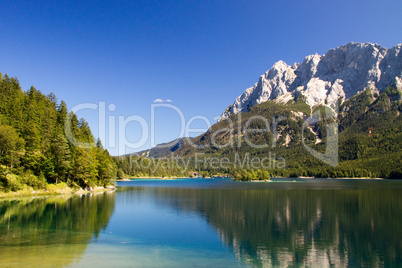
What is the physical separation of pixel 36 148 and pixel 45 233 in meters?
44.2

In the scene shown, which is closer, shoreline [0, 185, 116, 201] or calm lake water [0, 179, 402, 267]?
calm lake water [0, 179, 402, 267]

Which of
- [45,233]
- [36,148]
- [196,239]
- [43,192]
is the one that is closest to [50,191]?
[43,192]

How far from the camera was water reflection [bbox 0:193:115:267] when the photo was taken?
19.9 metres

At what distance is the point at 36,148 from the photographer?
65.8 m

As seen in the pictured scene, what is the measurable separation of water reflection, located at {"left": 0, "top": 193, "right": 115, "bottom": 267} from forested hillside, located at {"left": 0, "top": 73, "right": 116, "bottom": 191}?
44.7ft

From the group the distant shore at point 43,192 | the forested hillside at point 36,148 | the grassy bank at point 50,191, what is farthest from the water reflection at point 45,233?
the forested hillside at point 36,148

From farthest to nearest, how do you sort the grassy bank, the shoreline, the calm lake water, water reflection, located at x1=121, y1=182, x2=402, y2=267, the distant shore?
1. the grassy bank
2. the distant shore
3. the shoreline
4. water reflection, located at x1=121, y1=182, x2=402, y2=267
5. the calm lake water

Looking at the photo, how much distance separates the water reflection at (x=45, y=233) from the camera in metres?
19.9

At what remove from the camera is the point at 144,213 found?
47656 mm

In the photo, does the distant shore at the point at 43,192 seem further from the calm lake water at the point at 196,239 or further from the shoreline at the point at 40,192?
the calm lake water at the point at 196,239

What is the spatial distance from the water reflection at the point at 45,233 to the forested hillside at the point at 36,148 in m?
13.6

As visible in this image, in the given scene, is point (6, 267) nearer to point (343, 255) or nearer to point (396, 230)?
point (343, 255)

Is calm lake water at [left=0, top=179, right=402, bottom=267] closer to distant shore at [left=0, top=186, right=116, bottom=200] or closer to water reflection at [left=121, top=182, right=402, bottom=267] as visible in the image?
water reflection at [left=121, top=182, right=402, bottom=267]

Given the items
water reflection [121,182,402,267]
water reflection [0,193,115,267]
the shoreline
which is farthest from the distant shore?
water reflection [121,182,402,267]
